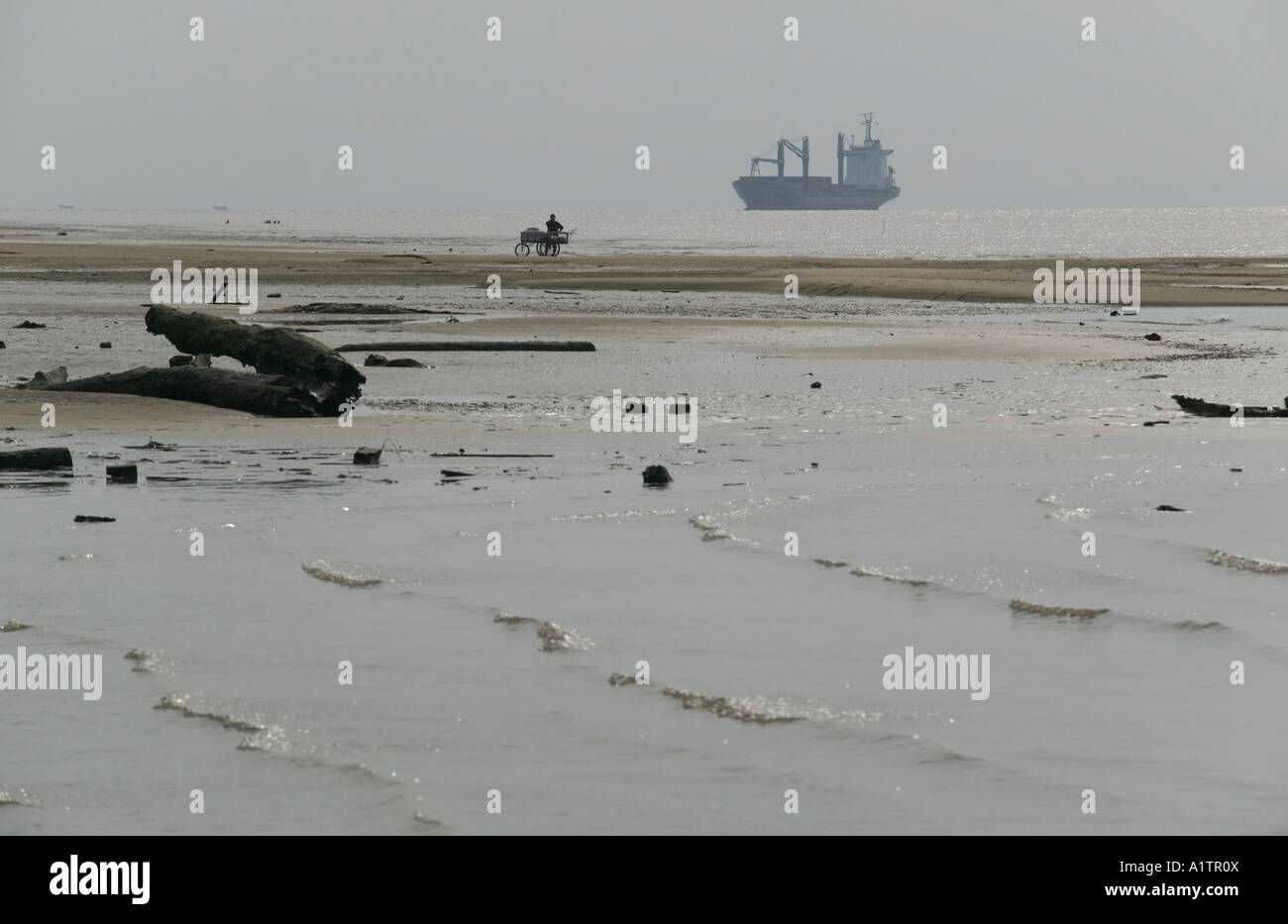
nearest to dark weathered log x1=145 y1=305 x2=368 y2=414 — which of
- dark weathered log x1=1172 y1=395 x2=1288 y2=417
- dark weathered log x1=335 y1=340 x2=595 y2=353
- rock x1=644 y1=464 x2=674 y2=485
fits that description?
rock x1=644 y1=464 x2=674 y2=485

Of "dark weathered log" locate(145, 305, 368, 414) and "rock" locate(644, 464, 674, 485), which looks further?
"dark weathered log" locate(145, 305, 368, 414)

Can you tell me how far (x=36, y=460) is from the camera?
15688mm

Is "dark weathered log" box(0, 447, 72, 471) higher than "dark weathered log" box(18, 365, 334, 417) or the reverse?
the reverse

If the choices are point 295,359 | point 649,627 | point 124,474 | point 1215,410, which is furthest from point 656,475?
point 1215,410

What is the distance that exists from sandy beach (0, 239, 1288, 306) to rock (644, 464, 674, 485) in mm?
35247

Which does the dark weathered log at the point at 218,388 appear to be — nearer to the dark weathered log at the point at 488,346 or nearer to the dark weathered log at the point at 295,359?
the dark weathered log at the point at 295,359

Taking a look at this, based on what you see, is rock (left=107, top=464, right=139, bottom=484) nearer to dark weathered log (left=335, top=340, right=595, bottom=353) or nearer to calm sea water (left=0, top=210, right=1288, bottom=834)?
calm sea water (left=0, top=210, right=1288, bottom=834)

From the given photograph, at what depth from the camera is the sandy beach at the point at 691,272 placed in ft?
173

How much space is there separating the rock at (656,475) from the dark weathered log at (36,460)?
504 cm

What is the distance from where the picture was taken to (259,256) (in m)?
77.8

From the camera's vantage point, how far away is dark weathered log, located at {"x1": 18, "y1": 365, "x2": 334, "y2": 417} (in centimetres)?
1997

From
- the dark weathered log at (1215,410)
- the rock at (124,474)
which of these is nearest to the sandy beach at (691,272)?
the dark weathered log at (1215,410)

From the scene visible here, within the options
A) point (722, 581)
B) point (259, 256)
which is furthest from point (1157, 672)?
point (259, 256)
